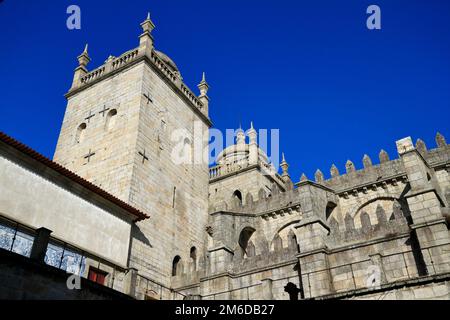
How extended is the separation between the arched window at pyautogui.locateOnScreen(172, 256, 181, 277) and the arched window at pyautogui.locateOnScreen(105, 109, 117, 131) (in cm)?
762

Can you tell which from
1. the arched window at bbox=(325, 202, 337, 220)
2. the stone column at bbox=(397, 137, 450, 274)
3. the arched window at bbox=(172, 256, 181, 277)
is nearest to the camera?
the stone column at bbox=(397, 137, 450, 274)

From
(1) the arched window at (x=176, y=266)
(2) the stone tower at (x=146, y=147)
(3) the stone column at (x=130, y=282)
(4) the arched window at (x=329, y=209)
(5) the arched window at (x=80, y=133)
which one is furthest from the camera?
(5) the arched window at (x=80, y=133)

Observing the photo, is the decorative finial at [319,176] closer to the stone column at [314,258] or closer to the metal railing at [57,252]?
the stone column at [314,258]

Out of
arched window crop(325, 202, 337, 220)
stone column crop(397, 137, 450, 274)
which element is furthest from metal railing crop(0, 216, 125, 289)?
stone column crop(397, 137, 450, 274)

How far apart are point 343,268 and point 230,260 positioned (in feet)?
16.9

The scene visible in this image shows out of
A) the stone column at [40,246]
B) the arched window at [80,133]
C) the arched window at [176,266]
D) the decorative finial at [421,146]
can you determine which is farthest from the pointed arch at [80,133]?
the decorative finial at [421,146]

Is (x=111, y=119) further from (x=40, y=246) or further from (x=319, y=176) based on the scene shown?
(x=40, y=246)

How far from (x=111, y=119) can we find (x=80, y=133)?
2.32 metres

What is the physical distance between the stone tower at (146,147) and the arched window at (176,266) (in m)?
0.05

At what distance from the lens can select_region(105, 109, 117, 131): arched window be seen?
74.0 ft

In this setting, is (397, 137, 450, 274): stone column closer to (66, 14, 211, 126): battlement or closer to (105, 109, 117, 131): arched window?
(66, 14, 211, 126): battlement

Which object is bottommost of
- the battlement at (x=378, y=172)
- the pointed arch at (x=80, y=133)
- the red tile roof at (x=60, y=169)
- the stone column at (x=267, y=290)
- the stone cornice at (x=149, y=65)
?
the stone column at (x=267, y=290)

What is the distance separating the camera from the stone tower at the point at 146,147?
19.5 metres
